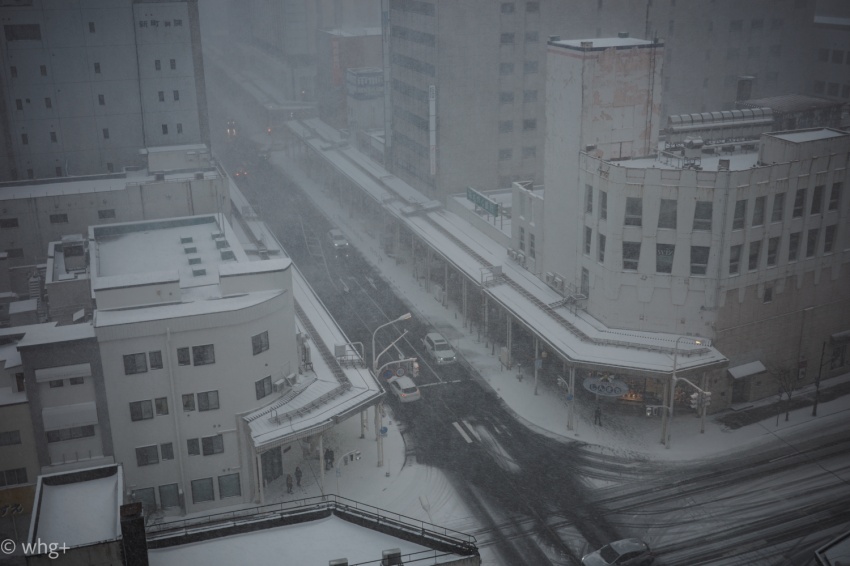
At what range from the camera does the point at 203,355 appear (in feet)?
171

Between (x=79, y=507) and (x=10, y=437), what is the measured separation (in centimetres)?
1568

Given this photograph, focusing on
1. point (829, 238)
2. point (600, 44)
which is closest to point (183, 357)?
point (600, 44)

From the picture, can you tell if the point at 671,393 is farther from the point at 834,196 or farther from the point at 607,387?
the point at 834,196

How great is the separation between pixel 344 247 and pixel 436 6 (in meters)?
31.6

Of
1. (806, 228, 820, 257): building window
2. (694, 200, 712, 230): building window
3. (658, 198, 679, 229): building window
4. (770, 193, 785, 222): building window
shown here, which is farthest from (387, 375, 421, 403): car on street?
(806, 228, 820, 257): building window

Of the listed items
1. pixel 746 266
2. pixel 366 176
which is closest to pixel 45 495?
pixel 746 266

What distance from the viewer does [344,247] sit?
342 ft

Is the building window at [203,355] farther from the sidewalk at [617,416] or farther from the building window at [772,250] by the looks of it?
the building window at [772,250]

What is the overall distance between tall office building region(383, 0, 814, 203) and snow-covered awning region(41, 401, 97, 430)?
54133 millimetres

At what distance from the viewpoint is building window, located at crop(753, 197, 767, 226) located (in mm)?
60875

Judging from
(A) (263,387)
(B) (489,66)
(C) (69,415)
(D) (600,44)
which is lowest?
(A) (263,387)

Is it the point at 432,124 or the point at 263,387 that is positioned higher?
the point at 432,124

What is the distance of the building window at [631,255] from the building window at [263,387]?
28798 millimetres

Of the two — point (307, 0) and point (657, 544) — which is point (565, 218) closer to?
point (657, 544)
